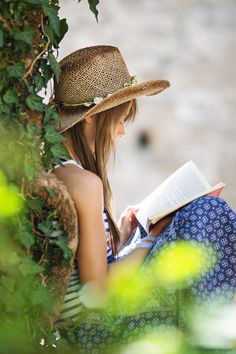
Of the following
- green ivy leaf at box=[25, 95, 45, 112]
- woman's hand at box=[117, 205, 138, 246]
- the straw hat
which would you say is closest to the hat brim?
the straw hat

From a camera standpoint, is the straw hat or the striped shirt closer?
the striped shirt

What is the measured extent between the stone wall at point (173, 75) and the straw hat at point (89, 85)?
3.18 metres

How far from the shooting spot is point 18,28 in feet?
6.52

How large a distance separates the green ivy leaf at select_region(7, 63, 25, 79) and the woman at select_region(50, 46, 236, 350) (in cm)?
32

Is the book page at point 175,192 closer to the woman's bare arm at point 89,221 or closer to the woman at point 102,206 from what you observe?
the woman at point 102,206

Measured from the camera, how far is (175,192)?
256cm

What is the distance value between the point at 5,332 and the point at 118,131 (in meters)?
1.68

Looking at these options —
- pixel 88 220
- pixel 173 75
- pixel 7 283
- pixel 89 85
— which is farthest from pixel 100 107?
pixel 173 75

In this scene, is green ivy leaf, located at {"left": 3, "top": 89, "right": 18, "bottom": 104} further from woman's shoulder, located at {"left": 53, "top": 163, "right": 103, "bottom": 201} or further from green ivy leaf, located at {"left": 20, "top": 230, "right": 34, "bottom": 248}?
woman's shoulder, located at {"left": 53, "top": 163, "right": 103, "bottom": 201}

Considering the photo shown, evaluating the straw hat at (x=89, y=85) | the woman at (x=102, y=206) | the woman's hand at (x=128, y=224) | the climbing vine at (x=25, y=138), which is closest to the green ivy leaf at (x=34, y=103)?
the climbing vine at (x=25, y=138)

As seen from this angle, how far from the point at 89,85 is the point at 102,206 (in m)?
0.43

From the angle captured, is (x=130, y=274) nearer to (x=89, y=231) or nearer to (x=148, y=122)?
(x=89, y=231)

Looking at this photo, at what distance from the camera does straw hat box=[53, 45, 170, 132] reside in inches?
102

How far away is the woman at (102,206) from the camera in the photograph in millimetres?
2318
